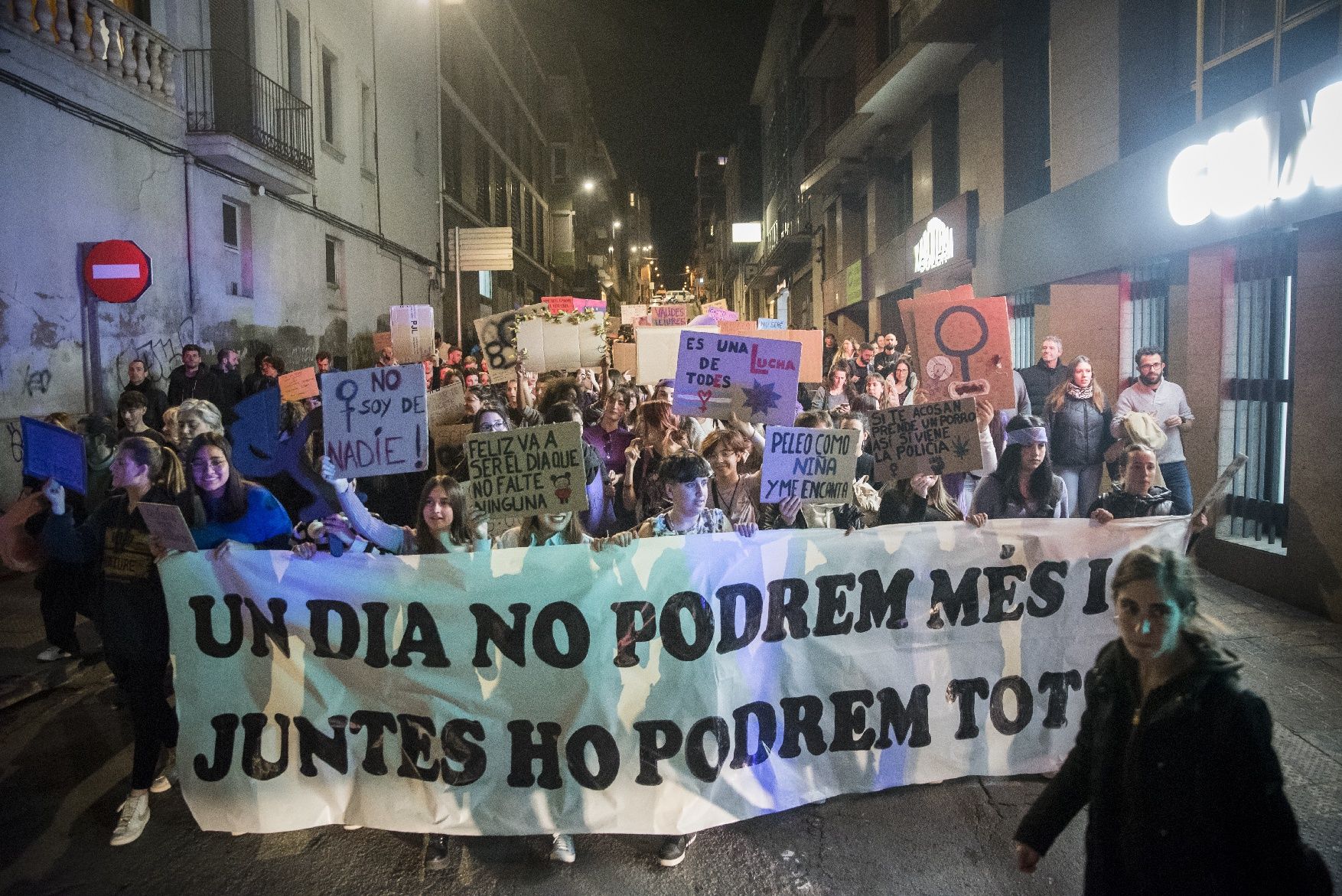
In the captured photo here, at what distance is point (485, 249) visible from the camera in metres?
26.8

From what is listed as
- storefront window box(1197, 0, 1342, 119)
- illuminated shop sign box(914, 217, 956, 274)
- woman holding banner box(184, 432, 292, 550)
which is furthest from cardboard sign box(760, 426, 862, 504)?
illuminated shop sign box(914, 217, 956, 274)

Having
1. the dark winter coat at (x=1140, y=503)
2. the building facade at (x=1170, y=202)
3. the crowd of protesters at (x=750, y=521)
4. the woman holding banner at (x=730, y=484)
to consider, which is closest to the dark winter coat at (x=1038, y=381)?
the crowd of protesters at (x=750, y=521)

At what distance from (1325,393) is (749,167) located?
56763mm

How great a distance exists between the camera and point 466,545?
14.6 feet

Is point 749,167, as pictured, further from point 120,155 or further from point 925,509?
point 925,509

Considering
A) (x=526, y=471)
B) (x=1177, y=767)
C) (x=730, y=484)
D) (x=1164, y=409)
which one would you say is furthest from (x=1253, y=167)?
(x=1177, y=767)

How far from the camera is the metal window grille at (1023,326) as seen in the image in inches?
519

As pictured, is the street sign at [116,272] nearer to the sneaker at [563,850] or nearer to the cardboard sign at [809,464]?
the cardboard sign at [809,464]

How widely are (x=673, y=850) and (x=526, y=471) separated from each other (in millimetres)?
1672

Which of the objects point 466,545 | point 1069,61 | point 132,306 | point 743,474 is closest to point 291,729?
point 466,545

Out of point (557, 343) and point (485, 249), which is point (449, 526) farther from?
point (485, 249)

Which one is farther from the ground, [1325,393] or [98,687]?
[1325,393]

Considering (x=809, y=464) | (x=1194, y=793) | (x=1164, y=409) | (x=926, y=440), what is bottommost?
(x=1194, y=793)

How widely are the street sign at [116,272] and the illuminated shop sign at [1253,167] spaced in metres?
11.1
